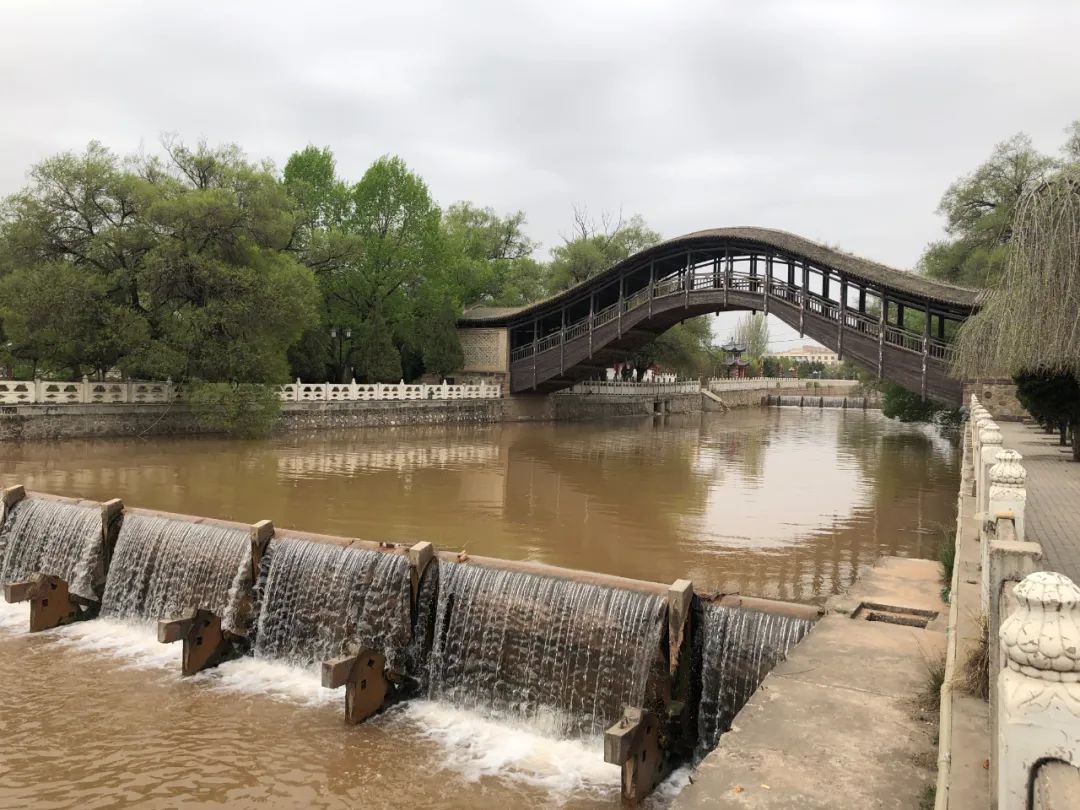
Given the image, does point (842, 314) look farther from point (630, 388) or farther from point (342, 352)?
point (630, 388)

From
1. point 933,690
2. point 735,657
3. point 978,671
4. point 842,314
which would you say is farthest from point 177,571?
point 842,314

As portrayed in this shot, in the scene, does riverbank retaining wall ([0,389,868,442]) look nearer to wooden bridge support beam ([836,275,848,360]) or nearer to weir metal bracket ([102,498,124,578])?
weir metal bracket ([102,498,124,578])

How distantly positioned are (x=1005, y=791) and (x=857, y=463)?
25.2 metres

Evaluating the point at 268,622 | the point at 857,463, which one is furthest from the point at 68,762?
the point at 857,463

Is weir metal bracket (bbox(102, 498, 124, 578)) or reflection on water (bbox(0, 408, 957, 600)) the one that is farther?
reflection on water (bbox(0, 408, 957, 600))

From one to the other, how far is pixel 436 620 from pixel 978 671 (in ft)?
18.1

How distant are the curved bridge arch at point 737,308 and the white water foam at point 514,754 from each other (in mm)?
20151

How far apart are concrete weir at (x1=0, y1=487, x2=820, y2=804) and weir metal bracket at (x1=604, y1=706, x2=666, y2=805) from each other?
2 cm

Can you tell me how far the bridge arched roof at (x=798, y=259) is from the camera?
27750 millimetres

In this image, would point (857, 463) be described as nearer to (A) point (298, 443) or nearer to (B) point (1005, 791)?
(A) point (298, 443)

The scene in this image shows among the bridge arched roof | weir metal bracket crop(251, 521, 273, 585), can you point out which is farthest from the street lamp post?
weir metal bracket crop(251, 521, 273, 585)

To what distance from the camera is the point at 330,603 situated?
371 inches

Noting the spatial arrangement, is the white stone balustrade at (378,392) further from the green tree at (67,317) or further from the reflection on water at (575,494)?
the green tree at (67,317)

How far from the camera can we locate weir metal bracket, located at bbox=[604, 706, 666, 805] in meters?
6.18
